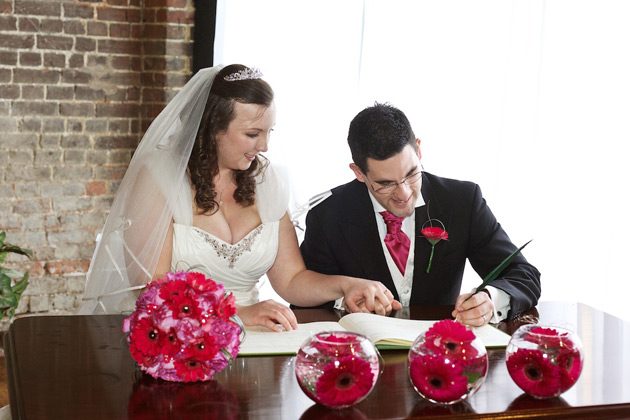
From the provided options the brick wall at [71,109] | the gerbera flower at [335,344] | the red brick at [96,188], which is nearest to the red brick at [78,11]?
the brick wall at [71,109]

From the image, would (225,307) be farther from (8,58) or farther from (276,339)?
(8,58)

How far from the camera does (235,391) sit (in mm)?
1600

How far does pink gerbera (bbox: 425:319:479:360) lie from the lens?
1.51 meters

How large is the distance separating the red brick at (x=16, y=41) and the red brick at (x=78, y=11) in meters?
0.23

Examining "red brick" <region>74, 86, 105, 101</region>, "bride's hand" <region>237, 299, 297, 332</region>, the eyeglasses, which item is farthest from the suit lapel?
"red brick" <region>74, 86, 105, 101</region>

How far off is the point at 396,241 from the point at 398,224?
0.18 feet

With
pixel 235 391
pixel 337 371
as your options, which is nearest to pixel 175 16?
pixel 235 391

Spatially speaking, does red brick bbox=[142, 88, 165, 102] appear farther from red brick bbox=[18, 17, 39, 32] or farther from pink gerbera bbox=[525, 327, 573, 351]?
pink gerbera bbox=[525, 327, 573, 351]

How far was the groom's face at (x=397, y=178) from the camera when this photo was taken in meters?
2.50

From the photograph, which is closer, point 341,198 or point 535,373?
point 535,373

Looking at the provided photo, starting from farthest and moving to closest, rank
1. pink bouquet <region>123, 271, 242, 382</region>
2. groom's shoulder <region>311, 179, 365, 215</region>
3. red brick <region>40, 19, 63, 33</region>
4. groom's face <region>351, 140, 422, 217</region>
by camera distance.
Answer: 1. red brick <region>40, 19, 63, 33</region>
2. groom's shoulder <region>311, 179, 365, 215</region>
3. groom's face <region>351, 140, 422, 217</region>
4. pink bouquet <region>123, 271, 242, 382</region>

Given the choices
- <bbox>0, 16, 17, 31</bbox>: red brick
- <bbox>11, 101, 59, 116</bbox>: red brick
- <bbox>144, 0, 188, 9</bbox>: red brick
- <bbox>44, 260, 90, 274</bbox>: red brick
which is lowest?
<bbox>44, 260, 90, 274</bbox>: red brick

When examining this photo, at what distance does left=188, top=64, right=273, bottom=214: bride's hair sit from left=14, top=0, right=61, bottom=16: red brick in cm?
191

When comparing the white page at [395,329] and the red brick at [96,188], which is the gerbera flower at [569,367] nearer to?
the white page at [395,329]
